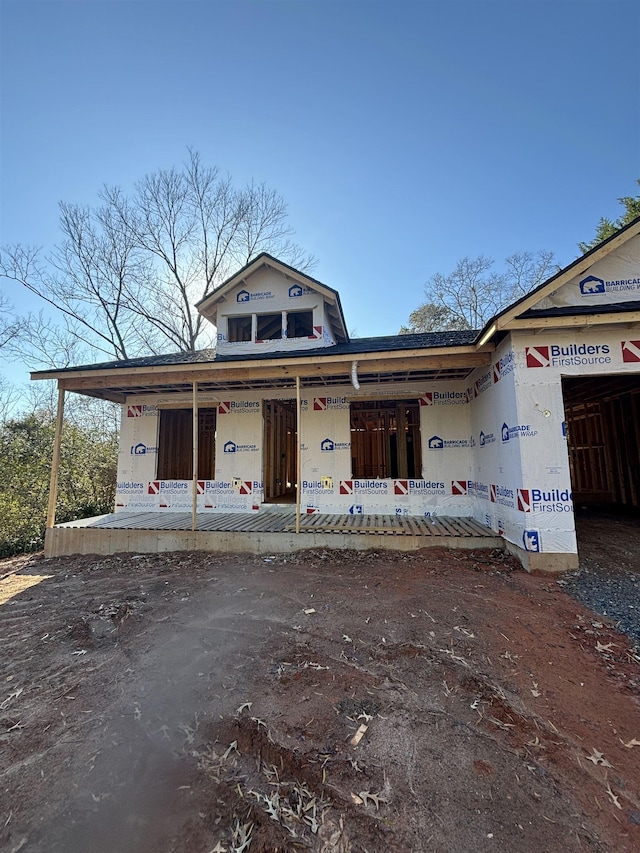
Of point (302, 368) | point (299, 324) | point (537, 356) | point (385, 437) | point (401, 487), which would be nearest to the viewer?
point (537, 356)

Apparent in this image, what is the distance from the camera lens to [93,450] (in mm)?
10711

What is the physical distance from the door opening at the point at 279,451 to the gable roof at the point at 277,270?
280cm

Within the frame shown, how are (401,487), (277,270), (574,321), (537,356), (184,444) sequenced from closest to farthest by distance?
(574,321)
(537,356)
(401,487)
(277,270)
(184,444)

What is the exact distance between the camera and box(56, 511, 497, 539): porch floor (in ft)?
19.9

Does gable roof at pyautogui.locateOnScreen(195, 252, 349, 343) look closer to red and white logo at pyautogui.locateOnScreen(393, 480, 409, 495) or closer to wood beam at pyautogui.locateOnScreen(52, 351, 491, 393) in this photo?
wood beam at pyautogui.locateOnScreen(52, 351, 491, 393)

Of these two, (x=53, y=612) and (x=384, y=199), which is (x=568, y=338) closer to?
(x=384, y=199)

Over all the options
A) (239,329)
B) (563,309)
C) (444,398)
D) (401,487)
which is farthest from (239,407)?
(563,309)

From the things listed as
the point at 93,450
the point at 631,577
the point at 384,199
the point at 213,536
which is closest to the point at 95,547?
the point at 213,536

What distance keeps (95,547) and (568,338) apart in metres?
8.82

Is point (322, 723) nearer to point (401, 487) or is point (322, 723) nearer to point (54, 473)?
point (401, 487)

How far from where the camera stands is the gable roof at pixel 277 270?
27.0ft

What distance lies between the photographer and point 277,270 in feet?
27.9

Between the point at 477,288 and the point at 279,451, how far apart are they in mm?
15815

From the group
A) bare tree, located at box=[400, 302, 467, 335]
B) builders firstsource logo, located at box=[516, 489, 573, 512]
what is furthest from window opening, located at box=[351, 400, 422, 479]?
bare tree, located at box=[400, 302, 467, 335]
